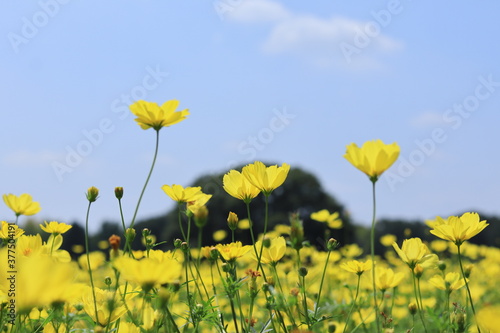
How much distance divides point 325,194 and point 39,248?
18190 millimetres

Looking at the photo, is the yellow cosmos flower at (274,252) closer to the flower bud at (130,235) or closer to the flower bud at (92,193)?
the flower bud at (130,235)

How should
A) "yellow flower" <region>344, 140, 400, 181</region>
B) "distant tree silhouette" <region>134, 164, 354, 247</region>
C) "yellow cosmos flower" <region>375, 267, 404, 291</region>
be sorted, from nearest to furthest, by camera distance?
"yellow flower" <region>344, 140, 400, 181</region>, "yellow cosmos flower" <region>375, 267, 404, 291</region>, "distant tree silhouette" <region>134, 164, 354, 247</region>

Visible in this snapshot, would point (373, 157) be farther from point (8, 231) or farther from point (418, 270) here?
point (8, 231)

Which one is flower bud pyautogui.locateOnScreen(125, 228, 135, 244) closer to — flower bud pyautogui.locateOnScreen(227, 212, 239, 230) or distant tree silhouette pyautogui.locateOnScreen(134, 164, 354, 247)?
flower bud pyautogui.locateOnScreen(227, 212, 239, 230)

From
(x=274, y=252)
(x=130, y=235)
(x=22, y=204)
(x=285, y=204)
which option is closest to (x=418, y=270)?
(x=274, y=252)

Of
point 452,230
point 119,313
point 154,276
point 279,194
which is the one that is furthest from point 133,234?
point 279,194

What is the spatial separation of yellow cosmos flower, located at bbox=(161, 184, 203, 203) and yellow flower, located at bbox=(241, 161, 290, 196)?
245 millimetres

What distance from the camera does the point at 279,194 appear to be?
18.8 m

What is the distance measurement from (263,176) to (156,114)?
31 centimetres

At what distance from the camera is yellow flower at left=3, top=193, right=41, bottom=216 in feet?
5.72

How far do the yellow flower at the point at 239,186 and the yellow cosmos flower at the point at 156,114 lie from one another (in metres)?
0.21

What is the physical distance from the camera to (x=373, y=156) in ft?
3.66

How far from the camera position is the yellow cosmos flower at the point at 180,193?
4.89 ft

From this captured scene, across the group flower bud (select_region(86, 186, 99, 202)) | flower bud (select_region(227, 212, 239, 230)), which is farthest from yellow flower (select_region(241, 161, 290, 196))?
flower bud (select_region(86, 186, 99, 202))
